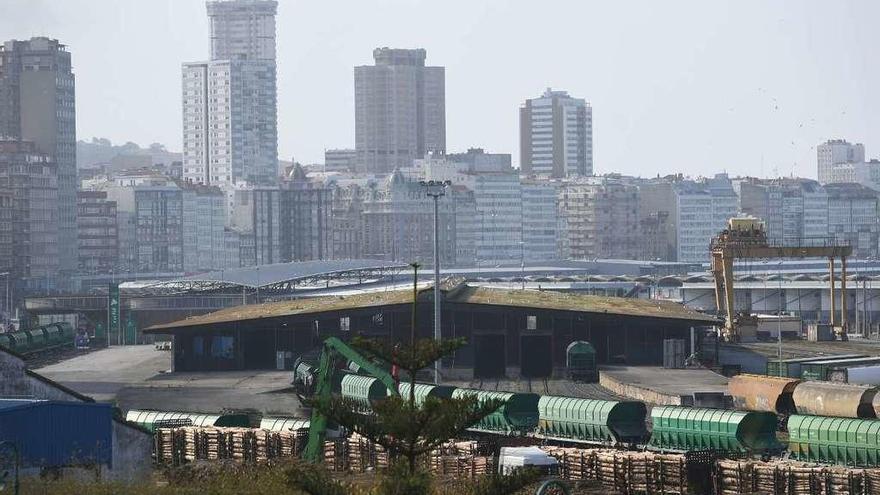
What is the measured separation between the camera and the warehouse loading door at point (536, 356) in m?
107

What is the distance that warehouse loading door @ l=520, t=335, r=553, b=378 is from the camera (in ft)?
352

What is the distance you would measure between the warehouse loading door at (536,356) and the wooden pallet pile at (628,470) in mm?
45440

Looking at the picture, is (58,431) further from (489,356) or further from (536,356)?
(536,356)

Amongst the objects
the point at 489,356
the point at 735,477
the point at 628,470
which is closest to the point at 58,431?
the point at 628,470

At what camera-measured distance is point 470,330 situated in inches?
4289

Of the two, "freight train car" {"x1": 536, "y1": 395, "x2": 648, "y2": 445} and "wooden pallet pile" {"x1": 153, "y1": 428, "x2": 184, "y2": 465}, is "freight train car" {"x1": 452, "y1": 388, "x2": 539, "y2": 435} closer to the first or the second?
"freight train car" {"x1": 536, "y1": 395, "x2": 648, "y2": 445}

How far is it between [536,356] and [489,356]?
246cm

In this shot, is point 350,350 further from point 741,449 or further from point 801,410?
point 801,410

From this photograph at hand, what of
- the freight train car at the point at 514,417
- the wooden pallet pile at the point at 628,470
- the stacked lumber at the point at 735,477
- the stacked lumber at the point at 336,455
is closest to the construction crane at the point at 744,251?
the freight train car at the point at 514,417

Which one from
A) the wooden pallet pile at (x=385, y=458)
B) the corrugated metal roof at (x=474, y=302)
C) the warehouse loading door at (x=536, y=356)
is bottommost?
the warehouse loading door at (x=536, y=356)

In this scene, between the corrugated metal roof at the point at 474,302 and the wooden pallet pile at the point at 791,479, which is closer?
the wooden pallet pile at the point at 791,479

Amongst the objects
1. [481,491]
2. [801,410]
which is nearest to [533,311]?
[801,410]

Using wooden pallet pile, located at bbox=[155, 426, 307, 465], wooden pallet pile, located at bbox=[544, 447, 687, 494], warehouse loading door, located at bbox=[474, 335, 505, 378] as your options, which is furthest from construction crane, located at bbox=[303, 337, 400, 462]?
warehouse loading door, located at bbox=[474, 335, 505, 378]

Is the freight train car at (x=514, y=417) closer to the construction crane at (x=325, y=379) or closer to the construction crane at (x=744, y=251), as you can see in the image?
the construction crane at (x=325, y=379)
